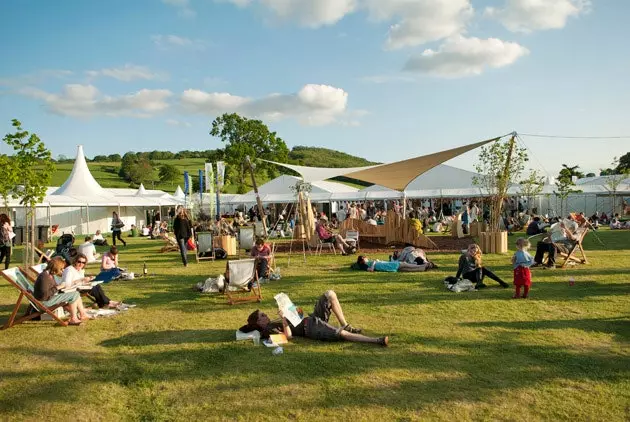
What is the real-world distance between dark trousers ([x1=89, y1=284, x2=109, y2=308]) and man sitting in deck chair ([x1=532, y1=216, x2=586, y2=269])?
753 cm

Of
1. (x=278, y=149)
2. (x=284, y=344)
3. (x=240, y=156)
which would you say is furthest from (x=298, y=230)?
(x=278, y=149)

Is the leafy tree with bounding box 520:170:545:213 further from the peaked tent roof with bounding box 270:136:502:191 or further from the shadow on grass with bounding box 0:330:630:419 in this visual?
the shadow on grass with bounding box 0:330:630:419

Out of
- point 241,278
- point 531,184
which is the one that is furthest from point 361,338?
point 531,184

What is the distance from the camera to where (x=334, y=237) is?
1224 centimetres

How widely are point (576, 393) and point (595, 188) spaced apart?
25671 millimetres

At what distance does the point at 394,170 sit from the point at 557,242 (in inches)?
214

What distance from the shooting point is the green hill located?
53.7 m

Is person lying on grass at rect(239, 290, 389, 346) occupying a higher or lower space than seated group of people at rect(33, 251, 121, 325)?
lower

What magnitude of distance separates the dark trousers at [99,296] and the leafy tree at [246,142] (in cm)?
3266

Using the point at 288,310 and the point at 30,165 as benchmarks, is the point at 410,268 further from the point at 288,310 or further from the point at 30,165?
the point at 30,165

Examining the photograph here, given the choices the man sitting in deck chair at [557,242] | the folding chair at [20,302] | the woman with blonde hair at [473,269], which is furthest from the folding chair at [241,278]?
the man sitting in deck chair at [557,242]

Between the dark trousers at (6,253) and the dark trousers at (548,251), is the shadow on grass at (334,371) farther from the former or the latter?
the dark trousers at (6,253)

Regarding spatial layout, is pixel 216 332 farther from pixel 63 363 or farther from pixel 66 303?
pixel 66 303

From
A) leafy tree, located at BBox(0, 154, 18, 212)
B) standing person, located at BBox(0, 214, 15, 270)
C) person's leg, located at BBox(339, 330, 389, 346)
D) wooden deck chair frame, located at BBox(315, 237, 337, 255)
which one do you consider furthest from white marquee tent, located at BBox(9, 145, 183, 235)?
person's leg, located at BBox(339, 330, 389, 346)
